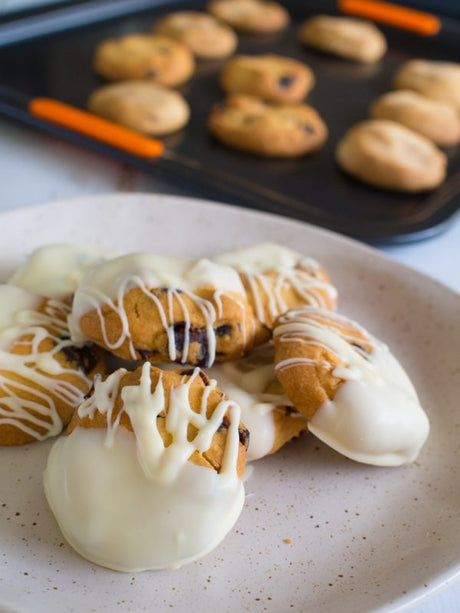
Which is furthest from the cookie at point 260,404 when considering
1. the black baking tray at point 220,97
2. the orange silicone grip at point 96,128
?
the orange silicone grip at point 96,128

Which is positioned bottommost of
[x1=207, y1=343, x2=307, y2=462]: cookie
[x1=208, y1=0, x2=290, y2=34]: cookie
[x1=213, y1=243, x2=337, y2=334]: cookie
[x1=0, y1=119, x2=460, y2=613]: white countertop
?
[x1=0, y1=119, x2=460, y2=613]: white countertop

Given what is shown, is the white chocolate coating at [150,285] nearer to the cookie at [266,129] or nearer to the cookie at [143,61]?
the cookie at [266,129]

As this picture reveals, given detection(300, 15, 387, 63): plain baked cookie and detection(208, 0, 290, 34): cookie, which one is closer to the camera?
detection(300, 15, 387, 63): plain baked cookie

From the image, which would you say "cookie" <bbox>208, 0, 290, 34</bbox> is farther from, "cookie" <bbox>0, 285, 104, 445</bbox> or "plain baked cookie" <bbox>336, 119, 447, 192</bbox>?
"cookie" <bbox>0, 285, 104, 445</bbox>

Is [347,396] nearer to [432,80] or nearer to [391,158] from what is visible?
[391,158]

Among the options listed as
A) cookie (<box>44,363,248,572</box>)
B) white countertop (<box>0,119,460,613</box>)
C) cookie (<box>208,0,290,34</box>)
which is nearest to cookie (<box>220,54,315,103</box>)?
cookie (<box>208,0,290,34</box>)

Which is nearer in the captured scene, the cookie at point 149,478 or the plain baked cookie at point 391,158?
the cookie at point 149,478

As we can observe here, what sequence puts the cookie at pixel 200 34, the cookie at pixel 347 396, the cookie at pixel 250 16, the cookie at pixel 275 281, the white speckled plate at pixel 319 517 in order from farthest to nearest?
1. the cookie at pixel 250 16
2. the cookie at pixel 200 34
3. the cookie at pixel 275 281
4. the cookie at pixel 347 396
5. the white speckled plate at pixel 319 517
